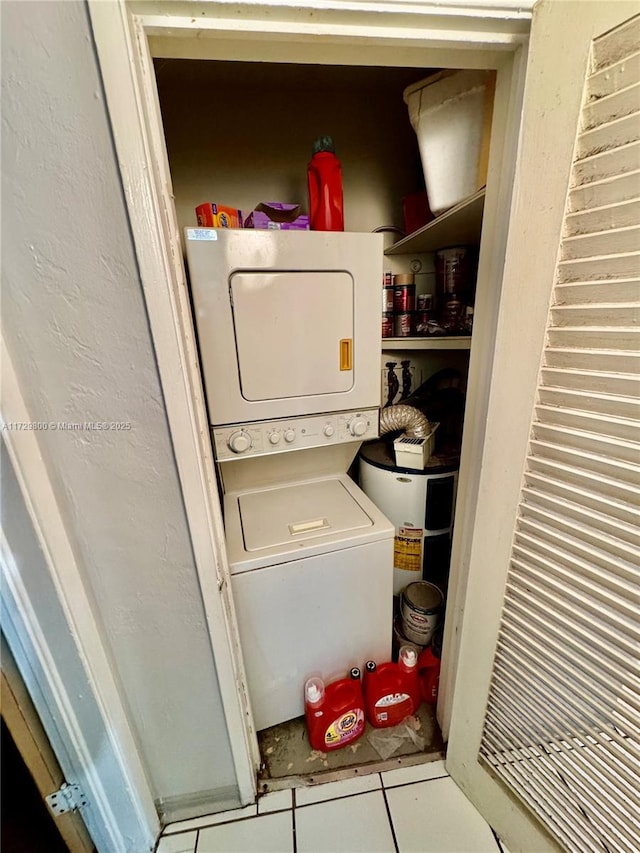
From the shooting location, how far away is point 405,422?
1.41 m

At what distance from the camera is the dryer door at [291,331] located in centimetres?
102

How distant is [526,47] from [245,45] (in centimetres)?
50

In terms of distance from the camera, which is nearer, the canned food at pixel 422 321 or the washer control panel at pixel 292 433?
the washer control panel at pixel 292 433

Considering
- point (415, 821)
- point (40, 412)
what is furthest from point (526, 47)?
point (415, 821)

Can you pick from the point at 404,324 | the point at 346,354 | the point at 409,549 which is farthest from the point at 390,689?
the point at 404,324

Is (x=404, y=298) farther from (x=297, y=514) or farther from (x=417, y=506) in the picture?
(x=297, y=514)

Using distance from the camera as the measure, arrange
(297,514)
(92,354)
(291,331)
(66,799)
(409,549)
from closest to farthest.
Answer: (92,354) → (66,799) → (291,331) → (297,514) → (409,549)

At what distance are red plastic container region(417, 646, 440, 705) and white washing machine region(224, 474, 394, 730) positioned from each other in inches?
5.7

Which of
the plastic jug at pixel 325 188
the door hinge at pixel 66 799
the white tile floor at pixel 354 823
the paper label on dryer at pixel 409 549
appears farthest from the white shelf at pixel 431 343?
the door hinge at pixel 66 799

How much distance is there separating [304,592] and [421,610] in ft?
1.82

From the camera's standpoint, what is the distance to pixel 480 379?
81cm

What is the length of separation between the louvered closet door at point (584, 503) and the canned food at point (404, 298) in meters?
0.92

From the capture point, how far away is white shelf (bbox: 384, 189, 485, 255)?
98cm

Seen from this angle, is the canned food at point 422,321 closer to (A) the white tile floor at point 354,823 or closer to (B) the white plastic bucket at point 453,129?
(B) the white plastic bucket at point 453,129
